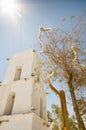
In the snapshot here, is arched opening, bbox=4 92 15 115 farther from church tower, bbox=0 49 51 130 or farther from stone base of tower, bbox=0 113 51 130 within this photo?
stone base of tower, bbox=0 113 51 130

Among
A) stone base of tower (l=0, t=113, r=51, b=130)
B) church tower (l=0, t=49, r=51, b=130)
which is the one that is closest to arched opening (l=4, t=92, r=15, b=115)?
church tower (l=0, t=49, r=51, b=130)

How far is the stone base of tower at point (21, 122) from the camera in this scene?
246 inches

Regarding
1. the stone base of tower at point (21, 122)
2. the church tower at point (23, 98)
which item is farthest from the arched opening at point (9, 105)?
the stone base of tower at point (21, 122)

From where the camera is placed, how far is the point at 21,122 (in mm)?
6410

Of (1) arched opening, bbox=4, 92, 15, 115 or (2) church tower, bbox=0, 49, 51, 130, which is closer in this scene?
(2) church tower, bbox=0, 49, 51, 130

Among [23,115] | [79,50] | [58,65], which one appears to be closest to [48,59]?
[58,65]

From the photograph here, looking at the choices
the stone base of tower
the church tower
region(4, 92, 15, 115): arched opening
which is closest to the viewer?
the stone base of tower

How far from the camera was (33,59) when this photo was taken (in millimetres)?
10742

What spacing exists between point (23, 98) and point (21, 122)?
1.65 metres

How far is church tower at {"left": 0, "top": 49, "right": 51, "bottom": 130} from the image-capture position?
6.50 m

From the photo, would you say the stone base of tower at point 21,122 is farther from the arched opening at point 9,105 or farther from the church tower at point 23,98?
the arched opening at point 9,105

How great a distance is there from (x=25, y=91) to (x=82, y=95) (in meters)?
3.55

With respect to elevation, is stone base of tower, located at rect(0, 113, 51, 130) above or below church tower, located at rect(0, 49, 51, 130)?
below

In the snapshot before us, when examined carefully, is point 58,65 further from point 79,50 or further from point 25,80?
point 25,80
